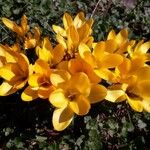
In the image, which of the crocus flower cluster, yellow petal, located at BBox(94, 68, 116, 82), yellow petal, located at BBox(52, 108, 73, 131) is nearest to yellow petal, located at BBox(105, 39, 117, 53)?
the crocus flower cluster

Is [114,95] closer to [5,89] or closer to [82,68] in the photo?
[82,68]

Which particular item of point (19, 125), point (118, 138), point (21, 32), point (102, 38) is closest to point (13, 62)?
point (21, 32)

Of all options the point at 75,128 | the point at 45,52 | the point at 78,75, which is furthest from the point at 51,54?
the point at 75,128

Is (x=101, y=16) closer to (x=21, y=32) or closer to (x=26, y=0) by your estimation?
(x=26, y=0)

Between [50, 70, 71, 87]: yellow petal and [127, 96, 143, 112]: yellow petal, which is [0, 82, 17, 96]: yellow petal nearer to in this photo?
[50, 70, 71, 87]: yellow petal

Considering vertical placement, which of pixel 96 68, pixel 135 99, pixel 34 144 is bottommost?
pixel 34 144

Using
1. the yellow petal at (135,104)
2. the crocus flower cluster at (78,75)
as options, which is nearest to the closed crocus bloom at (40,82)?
the crocus flower cluster at (78,75)
